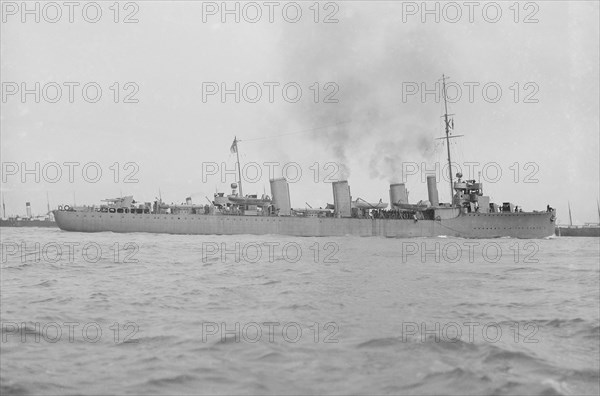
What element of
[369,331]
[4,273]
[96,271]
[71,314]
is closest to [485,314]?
[369,331]

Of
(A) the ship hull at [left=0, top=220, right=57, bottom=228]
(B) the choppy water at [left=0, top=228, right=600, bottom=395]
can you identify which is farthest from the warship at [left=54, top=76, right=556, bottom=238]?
(A) the ship hull at [left=0, top=220, right=57, bottom=228]

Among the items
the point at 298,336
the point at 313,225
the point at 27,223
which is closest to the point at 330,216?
the point at 313,225

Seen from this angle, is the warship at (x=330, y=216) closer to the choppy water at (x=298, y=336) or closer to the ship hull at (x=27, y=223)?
the choppy water at (x=298, y=336)

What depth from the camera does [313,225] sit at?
5300 cm

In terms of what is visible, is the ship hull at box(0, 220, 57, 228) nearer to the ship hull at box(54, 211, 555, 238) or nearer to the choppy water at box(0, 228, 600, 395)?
the ship hull at box(54, 211, 555, 238)

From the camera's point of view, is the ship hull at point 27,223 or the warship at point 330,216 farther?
the ship hull at point 27,223

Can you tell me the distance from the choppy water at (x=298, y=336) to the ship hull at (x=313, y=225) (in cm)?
3740

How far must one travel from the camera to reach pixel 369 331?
22.2 feet

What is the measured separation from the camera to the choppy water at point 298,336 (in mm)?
4785

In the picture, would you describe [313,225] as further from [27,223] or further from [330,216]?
[27,223]

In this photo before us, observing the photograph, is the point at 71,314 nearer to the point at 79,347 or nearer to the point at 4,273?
the point at 79,347

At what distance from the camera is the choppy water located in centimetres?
479

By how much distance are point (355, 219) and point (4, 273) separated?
4198 cm

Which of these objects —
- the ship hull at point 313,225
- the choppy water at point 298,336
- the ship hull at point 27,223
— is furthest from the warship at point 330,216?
the ship hull at point 27,223
